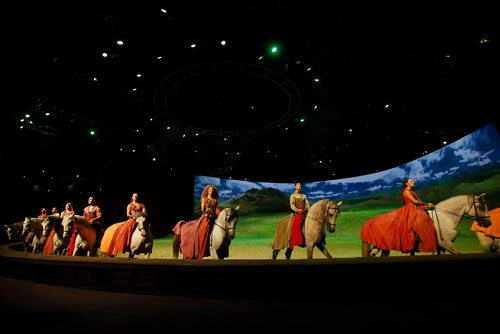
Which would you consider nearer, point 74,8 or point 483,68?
point 74,8

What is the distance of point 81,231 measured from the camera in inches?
248

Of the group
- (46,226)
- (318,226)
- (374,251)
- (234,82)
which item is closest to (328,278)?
(318,226)

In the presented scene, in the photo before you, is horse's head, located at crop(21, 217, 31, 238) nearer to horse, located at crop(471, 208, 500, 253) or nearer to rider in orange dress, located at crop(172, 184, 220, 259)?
rider in orange dress, located at crop(172, 184, 220, 259)

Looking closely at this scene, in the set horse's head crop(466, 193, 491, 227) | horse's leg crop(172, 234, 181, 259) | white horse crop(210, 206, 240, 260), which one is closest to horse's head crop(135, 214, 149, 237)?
horse's leg crop(172, 234, 181, 259)

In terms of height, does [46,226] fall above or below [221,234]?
above

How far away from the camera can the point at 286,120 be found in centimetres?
1080

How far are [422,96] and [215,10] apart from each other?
750 centimetres

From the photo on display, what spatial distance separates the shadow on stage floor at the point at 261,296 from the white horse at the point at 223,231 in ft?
4.54

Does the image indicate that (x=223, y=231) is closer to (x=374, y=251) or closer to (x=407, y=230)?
(x=374, y=251)

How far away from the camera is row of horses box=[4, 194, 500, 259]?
5.03m

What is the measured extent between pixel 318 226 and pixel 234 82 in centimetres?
495

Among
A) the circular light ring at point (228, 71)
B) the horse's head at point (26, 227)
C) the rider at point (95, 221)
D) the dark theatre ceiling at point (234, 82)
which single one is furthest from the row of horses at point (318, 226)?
the circular light ring at point (228, 71)

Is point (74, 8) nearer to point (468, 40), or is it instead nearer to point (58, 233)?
point (58, 233)

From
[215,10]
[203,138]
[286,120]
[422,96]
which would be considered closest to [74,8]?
[215,10]
